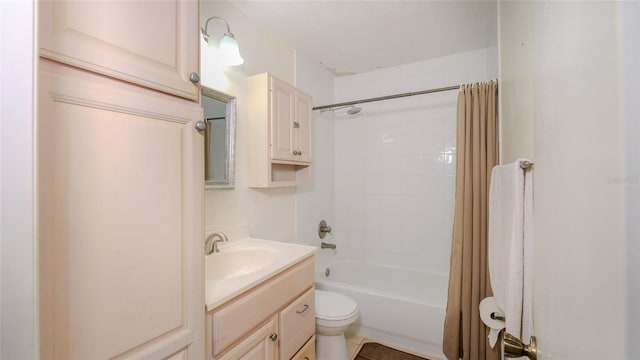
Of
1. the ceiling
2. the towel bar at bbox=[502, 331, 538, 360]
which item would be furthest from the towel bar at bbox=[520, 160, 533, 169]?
the ceiling

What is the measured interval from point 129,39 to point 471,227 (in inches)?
75.4

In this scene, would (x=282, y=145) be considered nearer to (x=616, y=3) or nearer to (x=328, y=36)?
(x=328, y=36)

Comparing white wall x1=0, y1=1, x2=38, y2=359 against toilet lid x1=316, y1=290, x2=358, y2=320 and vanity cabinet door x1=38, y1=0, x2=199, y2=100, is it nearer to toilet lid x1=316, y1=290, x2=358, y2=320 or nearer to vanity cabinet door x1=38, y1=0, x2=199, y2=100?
vanity cabinet door x1=38, y1=0, x2=199, y2=100

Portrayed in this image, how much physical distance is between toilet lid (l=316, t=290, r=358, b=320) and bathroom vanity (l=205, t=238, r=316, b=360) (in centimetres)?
23

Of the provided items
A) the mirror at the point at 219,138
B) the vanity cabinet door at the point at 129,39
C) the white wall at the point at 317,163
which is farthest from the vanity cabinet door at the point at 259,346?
the white wall at the point at 317,163

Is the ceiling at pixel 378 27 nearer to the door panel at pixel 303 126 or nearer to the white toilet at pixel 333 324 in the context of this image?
the door panel at pixel 303 126

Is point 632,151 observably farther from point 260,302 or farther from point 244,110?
point 244,110

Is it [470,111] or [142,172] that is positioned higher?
[470,111]

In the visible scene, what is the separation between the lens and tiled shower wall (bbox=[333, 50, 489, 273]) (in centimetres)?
240

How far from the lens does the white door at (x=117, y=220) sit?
533 millimetres

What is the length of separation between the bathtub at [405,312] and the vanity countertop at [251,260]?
2.93 feet

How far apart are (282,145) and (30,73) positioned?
1.34m

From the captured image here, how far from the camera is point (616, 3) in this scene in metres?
0.26

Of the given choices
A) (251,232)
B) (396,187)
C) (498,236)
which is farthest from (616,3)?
(396,187)
